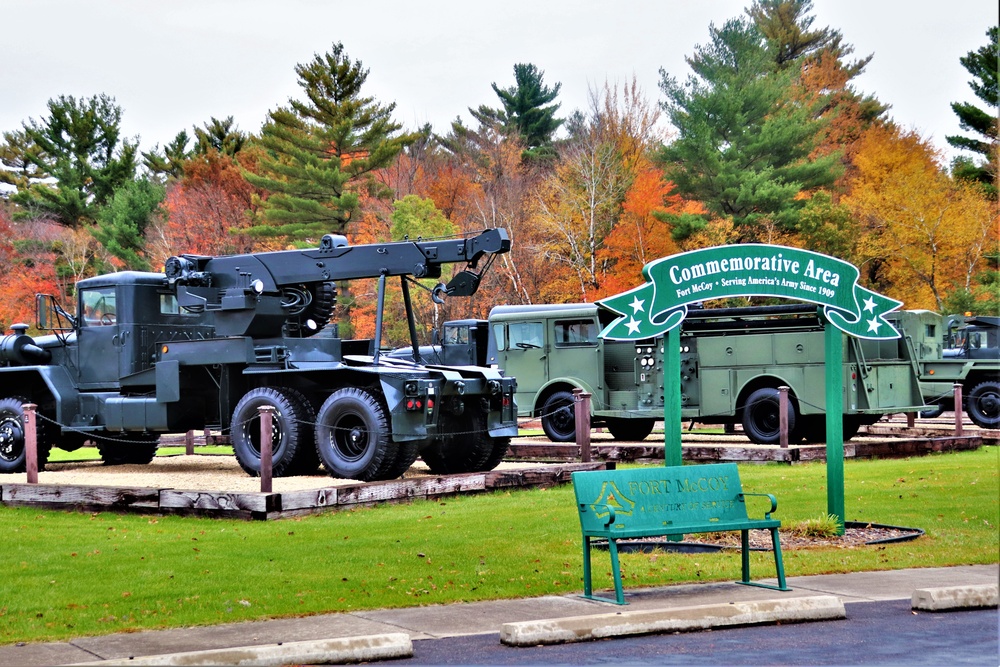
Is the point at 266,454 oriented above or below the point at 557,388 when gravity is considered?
below

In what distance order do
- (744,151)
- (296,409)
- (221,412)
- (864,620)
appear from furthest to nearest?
1. (744,151)
2. (221,412)
3. (296,409)
4. (864,620)

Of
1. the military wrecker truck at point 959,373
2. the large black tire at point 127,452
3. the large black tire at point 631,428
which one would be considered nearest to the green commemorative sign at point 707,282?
the large black tire at point 127,452

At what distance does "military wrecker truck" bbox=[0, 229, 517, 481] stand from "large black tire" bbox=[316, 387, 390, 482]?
0.06 feet

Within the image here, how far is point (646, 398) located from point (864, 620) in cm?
1538

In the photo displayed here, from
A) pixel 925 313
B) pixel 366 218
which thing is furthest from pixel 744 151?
pixel 925 313

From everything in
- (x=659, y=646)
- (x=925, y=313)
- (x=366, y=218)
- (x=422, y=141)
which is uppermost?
(x=422, y=141)

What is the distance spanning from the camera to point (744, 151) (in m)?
44.9

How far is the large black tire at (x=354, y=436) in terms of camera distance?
15672 mm

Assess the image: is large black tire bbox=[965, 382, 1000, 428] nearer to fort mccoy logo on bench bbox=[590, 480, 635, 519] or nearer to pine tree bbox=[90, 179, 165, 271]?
fort mccoy logo on bench bbox=[590, 480, 635, 519]

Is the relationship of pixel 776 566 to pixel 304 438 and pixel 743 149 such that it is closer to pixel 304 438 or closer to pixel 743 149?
pixel 304 438

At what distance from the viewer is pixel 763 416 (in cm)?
2261

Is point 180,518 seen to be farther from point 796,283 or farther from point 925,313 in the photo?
point 925,313

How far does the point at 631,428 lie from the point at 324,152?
86.4 feet

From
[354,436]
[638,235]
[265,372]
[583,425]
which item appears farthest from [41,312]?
[638,235]
